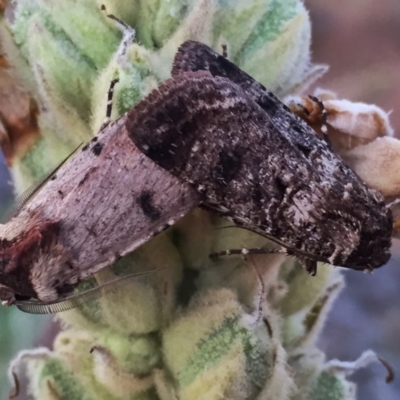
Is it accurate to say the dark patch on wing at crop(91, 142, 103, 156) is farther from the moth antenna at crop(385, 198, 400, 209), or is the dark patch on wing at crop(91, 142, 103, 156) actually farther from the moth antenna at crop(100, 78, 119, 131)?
the moth antenna at crop(385, 198, 400, 209)

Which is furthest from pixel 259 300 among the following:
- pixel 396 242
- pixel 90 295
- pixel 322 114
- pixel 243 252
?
pixel 396 242

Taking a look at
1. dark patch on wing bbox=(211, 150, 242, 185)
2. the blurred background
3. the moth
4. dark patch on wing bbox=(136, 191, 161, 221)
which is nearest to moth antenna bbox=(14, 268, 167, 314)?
the moth

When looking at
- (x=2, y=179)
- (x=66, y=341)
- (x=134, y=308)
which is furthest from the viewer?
(x=2, y=179)

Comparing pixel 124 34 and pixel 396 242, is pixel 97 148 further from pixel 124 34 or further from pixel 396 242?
pixel 396 242

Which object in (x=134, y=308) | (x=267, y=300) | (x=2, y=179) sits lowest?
(x=2, y=179)

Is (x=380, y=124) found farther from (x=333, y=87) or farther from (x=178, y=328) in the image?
(x=333, y=87)

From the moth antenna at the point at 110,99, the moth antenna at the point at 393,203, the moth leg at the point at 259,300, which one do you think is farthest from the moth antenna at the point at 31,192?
the moth antenna at the point at 393,203

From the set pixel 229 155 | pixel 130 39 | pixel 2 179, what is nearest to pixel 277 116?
pixel 229 155

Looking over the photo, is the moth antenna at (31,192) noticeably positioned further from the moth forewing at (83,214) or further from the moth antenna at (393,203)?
the moth antenna at (393,203)
